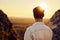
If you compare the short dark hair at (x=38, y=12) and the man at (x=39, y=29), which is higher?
the short dark hair at (x=38, y=12)

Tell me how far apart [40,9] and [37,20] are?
0.35 feet

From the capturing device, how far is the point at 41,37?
1.96m

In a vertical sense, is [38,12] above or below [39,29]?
above

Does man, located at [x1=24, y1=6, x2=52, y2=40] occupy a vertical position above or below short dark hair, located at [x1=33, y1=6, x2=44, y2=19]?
below

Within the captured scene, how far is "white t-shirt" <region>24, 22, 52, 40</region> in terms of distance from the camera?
194cm

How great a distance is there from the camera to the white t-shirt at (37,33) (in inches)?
76.4

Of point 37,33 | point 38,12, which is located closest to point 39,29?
point 37,33

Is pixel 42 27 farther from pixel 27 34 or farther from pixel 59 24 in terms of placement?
pixel 59 24

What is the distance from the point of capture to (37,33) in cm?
197

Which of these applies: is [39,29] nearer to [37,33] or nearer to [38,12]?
[37,33]

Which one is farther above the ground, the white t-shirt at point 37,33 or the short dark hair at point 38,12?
the short dark hair at point 38,12

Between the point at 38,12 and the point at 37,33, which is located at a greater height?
the point at 38,12

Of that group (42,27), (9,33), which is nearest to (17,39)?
(9,33)

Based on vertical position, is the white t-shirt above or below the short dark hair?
below
